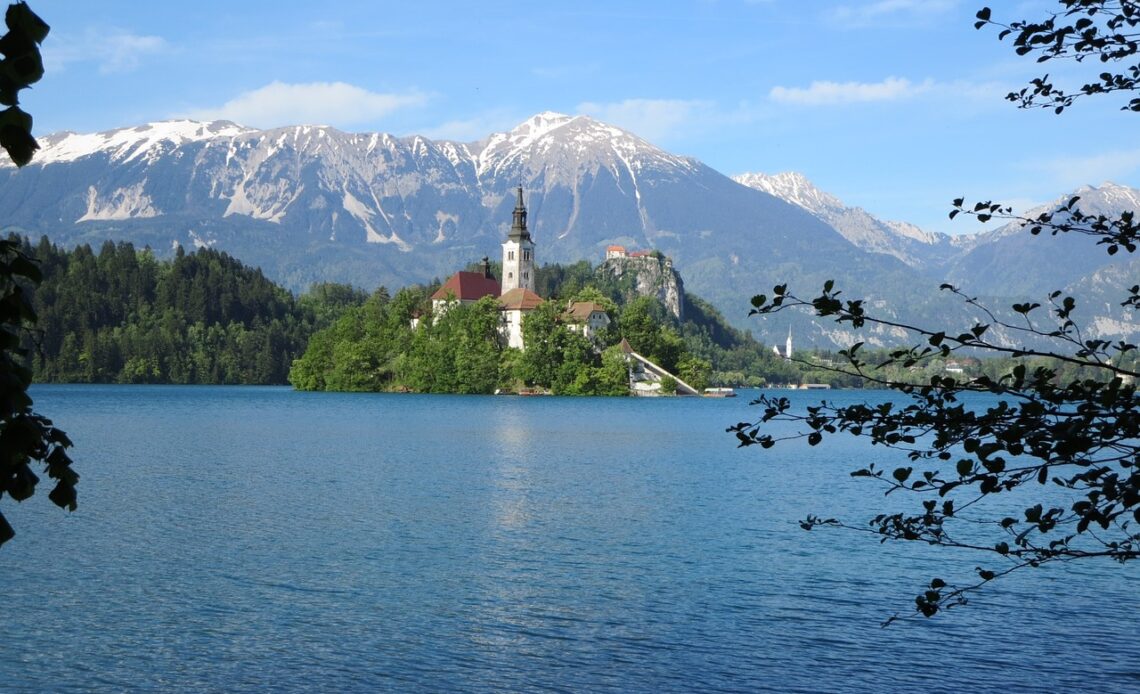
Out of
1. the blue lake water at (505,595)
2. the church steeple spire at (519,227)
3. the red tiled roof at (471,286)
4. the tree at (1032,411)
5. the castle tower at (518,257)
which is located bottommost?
the blue lake water at (505,595)

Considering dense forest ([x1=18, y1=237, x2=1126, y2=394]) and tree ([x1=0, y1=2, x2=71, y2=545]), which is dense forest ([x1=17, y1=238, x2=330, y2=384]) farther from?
tree ([x1=0, y1=2, x2=71, y2=545])

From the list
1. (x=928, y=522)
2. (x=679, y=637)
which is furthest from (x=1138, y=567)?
(x=928, y=522)

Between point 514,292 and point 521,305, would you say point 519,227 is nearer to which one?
point 514,292

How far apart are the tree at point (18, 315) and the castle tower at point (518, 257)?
7287 inches

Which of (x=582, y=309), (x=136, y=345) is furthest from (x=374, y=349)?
(x=136, y=345)

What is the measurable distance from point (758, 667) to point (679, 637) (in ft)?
6.85

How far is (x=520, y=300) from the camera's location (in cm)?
16088

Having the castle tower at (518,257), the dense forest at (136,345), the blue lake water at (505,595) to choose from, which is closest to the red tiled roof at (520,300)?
the castle tower at (518,257)

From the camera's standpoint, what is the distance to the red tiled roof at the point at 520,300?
15888 cm

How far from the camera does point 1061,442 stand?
23.5ft

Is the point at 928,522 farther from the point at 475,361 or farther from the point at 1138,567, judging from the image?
the point at 475,361

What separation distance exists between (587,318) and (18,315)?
14654 centimetres

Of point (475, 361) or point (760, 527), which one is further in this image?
point (475, 361)

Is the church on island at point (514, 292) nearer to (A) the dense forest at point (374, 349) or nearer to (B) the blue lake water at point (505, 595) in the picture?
(A) the dense forest at point (374, 349)
